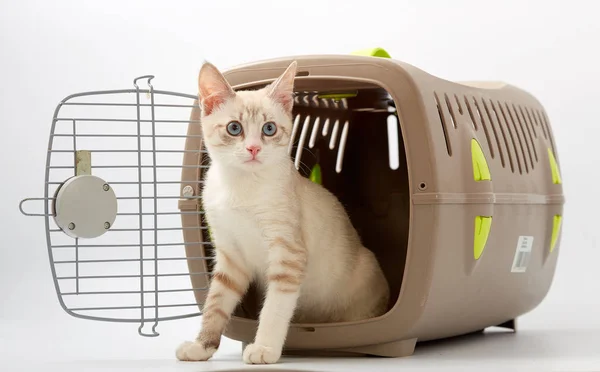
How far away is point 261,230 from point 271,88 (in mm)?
375

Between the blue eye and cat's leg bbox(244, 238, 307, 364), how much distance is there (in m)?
0.28

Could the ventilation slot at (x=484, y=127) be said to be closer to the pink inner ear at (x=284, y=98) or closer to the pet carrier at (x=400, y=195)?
the pet carrier at (x=400, y=195)

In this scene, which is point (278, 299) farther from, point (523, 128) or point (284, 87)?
point (523, 128)

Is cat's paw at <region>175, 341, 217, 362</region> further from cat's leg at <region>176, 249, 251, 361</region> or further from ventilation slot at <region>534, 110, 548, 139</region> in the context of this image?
ventilation slot at <region>534, 110, 548, 139</region>

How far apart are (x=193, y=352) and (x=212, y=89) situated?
0.69 meters

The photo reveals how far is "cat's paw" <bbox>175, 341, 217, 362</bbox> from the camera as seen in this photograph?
2.27 meters

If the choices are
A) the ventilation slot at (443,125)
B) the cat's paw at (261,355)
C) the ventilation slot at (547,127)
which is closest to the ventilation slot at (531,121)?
the ventilation slot at (547,127)

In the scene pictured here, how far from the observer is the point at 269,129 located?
223cm

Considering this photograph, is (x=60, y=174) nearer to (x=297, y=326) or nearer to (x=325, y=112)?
(x=325, y=112)

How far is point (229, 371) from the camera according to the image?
6.84ft

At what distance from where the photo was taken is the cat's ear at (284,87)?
7.41 feet

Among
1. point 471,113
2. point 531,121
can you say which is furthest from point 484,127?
point 531,121

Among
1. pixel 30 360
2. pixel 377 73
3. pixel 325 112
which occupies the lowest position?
pixel 30 360

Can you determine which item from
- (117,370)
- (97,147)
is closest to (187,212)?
(117,370)
